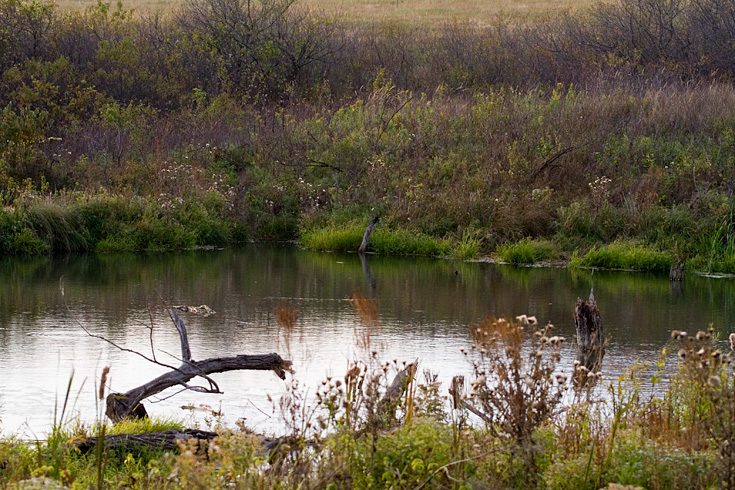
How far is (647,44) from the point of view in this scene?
37000 millimetres

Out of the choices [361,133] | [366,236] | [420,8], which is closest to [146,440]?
[366,236]

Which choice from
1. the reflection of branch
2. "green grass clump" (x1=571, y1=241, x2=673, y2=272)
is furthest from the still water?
"green grass clump" (x1=571, y1=241, x2=673, y2=272)

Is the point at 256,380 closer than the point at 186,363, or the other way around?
the point at 186,363

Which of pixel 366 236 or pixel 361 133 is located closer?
pixel 366 236

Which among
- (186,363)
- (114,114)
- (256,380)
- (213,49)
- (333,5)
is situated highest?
(333,5)

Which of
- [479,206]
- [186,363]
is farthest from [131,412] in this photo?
[479,206]

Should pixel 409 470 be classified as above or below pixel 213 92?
below

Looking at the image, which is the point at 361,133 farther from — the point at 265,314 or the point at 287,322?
the point at 287,322

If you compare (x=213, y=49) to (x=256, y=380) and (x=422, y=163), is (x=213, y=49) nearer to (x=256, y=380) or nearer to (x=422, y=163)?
(x=422, y=163)

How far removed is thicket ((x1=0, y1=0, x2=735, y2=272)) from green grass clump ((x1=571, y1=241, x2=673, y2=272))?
33cm

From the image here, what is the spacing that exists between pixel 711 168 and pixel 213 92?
1837 centimetres

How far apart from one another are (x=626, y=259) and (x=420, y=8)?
3806 centimetres

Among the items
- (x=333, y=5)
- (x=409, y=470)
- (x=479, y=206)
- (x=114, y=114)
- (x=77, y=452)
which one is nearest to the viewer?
(x=409, y=470)

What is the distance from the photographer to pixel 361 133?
29.1 meters
